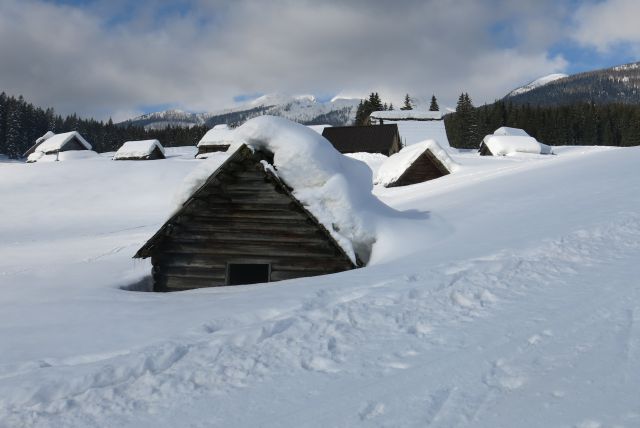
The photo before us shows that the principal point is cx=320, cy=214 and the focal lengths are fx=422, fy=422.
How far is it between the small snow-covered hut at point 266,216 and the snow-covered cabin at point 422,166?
18.1 m

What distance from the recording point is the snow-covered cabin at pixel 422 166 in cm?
2714

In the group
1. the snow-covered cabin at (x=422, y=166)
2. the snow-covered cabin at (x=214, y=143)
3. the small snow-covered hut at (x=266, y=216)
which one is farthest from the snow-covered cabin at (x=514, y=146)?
the small snow-covered hut at (x=266, y=216)

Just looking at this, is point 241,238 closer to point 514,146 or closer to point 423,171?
point 423,171

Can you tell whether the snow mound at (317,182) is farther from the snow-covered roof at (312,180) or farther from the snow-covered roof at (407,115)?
the snow-covered roof at (407,115)

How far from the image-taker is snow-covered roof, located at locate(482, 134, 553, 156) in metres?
43.8

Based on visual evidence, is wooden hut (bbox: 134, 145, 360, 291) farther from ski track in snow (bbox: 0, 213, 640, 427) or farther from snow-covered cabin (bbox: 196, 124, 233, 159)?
snow-covered cabin (bbox: 196, 124, 233, 159)

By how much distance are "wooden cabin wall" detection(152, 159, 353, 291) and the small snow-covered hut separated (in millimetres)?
22

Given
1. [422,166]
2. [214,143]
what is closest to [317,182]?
[422,166]

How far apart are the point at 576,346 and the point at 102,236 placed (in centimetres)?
2263

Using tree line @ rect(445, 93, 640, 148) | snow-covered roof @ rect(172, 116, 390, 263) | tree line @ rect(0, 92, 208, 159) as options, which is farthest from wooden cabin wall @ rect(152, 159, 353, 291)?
tree line @ rect(0, 92, 208, 159)

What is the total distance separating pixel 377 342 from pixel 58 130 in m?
130

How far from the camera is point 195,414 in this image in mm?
3646

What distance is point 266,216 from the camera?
9.29m

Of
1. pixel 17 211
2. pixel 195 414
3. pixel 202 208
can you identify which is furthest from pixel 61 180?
pixel 195 414
